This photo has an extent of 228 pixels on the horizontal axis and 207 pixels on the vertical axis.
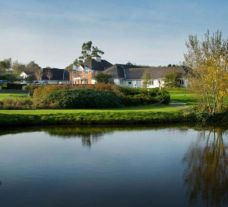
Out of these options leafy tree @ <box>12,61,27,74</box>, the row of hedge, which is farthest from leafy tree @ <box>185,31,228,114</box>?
leafy tree @ <box>12,61,27,74</box>

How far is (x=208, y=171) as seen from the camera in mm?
13516

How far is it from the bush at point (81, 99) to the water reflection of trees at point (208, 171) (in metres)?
13.9

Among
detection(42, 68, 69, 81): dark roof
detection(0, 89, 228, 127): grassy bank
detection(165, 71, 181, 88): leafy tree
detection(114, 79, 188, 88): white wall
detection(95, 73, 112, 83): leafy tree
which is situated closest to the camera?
detection(0, 89, 228, 127): grassy bank

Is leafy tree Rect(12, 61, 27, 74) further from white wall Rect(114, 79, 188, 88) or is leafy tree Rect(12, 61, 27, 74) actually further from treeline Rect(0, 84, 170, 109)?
treeline Rect(0, 84, 170, 109)

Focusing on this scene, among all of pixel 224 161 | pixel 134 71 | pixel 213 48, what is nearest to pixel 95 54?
pixel 134 71

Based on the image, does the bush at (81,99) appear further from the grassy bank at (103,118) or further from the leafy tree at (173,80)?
the leafy tree at (173,80)

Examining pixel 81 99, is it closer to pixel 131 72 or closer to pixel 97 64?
pixel 131 72

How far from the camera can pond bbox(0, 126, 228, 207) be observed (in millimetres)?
10539

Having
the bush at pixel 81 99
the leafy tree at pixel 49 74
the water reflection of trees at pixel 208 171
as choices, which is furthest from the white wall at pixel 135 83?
the water reflection of trees at pixel 208 171

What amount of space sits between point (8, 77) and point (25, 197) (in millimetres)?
78123

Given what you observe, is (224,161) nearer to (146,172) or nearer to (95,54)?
(146,172)

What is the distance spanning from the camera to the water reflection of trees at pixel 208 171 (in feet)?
35.4

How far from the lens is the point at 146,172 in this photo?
43.5ft

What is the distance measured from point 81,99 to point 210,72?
10916 mm
